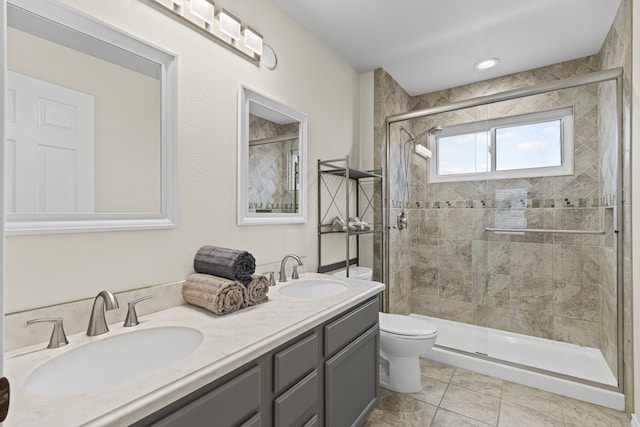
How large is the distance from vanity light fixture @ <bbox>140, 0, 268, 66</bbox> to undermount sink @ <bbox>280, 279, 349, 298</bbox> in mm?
1325

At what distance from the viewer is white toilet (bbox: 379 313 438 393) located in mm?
1960

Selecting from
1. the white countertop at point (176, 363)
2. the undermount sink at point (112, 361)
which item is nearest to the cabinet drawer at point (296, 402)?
the white countertop at point (176, 363)

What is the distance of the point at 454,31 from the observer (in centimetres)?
218

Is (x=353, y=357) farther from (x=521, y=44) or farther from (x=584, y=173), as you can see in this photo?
(x=521, y=44)

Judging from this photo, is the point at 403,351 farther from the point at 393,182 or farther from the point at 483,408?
the point at 393,182

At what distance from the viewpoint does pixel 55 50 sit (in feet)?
3.36

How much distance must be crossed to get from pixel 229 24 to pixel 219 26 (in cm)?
6

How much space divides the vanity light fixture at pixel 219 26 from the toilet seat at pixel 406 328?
1874 mm

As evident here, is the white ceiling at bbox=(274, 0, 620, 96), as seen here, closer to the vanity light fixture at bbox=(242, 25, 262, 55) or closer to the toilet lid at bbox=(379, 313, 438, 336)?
the vanity light fixture at bbox=(242, 25, 262, 55)

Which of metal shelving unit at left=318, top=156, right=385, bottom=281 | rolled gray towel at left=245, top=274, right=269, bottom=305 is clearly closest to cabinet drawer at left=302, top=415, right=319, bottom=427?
rolled gray towel at left=245, top=274, right=269, bottom=305

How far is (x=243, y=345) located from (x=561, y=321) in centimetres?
285

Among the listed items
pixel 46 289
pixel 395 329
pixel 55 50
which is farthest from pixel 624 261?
pixel 55 50

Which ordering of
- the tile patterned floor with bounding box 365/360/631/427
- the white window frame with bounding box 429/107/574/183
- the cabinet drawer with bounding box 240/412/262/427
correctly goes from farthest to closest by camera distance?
the white window frame with bounding box 429/107/574/183 → the tile patterned floor with bounding box 365/360/631/427 → the cabinet drawer with bounding box 240/412/262/427

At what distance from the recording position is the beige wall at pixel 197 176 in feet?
3.26
